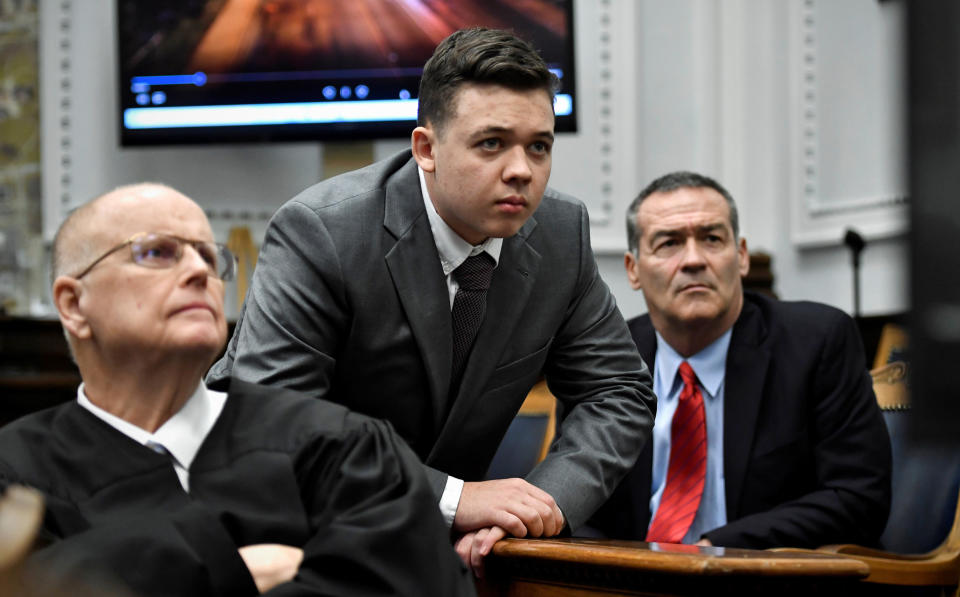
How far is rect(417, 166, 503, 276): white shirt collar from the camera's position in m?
2.10

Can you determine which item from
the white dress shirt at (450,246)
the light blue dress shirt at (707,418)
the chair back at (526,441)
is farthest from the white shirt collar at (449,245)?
the chair back at (526,441)

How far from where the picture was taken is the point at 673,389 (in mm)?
2850

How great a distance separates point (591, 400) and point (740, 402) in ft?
2.07

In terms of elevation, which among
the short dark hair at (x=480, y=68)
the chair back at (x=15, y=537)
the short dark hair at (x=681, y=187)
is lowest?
the chair back at (x=15, y=537)

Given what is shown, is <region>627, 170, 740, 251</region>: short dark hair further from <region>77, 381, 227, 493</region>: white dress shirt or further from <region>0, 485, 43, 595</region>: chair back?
<region>0, 485, 43, 595</region>: chair back

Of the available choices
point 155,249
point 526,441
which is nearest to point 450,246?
point 155,249

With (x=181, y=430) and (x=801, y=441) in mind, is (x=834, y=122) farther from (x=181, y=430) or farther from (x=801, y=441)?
(x=181, y=430)

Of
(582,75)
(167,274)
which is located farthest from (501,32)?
(582,75)

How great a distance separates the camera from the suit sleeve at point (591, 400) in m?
2.02

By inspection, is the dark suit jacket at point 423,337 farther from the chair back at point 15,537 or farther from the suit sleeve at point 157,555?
the chair back at point 15,537

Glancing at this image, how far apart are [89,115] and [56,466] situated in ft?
13.2

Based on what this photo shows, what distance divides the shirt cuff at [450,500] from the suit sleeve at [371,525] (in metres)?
0.31

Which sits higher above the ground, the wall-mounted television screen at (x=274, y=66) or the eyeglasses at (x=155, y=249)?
the wall-mounted television screen at (x=274, y=66)

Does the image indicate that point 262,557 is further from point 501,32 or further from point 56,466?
point 501,32
